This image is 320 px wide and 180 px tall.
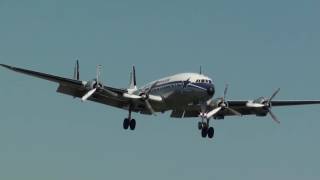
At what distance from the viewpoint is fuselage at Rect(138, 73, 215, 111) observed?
3034 inches

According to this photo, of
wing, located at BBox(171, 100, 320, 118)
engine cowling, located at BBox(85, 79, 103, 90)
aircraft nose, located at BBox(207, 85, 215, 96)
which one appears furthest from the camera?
wing, located at BBox(171, 100, 320, 118)

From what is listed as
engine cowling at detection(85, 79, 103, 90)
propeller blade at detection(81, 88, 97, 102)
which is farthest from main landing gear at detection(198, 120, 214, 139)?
propeller blade at detection(81, 88, 97, 102)

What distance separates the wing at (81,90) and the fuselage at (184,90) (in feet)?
13.1

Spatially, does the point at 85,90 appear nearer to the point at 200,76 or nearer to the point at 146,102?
the point at 146,102

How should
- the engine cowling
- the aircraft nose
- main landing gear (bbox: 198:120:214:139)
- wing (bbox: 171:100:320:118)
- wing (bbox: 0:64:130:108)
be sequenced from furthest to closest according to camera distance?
wing (bbox: 171:100:320:118) < main landing gear (bbox: 198:120:214:139) < the aircraft nose < the engine cowling < wing (bbox: 0:64:130:108)

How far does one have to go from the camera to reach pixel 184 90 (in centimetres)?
7725

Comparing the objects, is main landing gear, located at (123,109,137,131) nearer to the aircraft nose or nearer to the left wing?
the left wing

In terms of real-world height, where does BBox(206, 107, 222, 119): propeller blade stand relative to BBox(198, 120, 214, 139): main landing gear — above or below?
above

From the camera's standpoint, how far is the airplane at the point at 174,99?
77.0 meters

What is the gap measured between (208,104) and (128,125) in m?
8.71

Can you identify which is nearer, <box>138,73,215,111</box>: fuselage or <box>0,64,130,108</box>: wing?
<box>0,64,130,108</box>: wing

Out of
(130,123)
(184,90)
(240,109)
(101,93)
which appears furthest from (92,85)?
(240,109)

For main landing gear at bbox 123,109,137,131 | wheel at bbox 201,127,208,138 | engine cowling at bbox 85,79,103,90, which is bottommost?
wheel at bbox 201,127,208,138

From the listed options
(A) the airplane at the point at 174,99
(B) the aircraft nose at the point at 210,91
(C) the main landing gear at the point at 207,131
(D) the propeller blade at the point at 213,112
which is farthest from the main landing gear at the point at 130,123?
(B) the aircraft nose at the point at 210,91
